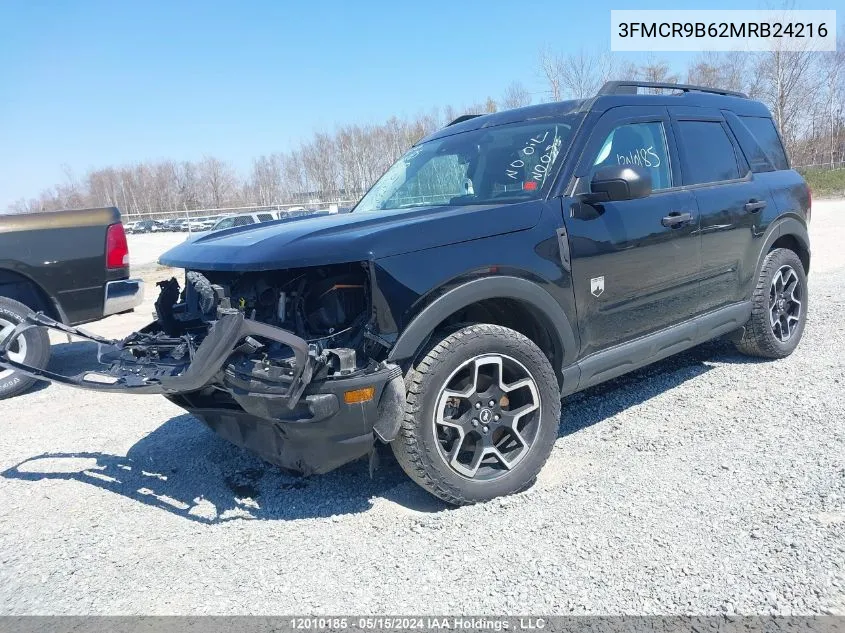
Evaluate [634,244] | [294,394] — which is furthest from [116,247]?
[634,244]

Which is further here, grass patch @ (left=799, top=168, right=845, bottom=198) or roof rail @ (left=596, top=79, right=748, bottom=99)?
grass patch @ (left=799, top=168, right=845, bottom=198)

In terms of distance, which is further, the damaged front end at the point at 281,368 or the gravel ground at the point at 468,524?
the damaged front end at the point at 281,368

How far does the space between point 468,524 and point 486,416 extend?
51cm

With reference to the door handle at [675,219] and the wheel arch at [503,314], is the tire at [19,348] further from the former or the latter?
the door handle at [675,219]

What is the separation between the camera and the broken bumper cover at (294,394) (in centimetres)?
263

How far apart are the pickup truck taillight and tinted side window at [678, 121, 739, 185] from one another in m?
4.90

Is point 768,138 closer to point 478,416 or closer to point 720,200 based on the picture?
point 720,200

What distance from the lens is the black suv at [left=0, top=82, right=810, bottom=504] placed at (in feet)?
8.91

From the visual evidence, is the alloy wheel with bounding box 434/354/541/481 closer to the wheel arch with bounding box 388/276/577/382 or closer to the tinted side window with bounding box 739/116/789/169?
the wheel arch with bounding box 388/276/577/382

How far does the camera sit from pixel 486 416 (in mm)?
3039

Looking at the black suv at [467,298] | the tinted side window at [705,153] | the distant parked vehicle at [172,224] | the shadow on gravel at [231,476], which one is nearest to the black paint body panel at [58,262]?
the shadow on gravel at [231,476]

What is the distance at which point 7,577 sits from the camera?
2744mm

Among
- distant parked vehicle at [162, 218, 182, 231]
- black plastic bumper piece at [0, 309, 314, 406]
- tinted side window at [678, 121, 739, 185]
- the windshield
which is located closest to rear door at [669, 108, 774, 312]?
tinted side window at [678, 121, 739, 185]

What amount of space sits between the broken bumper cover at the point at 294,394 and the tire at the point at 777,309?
335 centimetres
